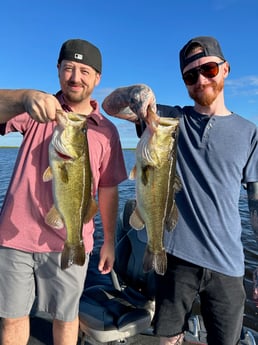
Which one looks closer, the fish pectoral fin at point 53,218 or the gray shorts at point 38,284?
the fish pectoral fin at point 53,218

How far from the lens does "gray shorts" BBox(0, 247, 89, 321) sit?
2.98 m

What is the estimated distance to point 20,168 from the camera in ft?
9.81

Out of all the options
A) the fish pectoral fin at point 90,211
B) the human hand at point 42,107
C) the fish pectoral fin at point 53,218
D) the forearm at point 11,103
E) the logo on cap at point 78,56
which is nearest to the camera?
the human hand at point 42,107

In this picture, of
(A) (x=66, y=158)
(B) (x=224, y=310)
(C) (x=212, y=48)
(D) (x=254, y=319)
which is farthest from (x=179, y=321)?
(D) (x=254, y=319)

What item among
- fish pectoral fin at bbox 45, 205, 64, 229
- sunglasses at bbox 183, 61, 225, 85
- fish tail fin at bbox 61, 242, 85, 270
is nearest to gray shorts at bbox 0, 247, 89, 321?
Answer: fish tail fin at bbox 61, 242, 85, 270

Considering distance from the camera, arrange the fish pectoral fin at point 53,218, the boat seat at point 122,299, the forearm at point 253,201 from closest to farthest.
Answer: the fish pectoral fin at point 53,218, the forearm at point 253,201, the boat seat at point 122,299

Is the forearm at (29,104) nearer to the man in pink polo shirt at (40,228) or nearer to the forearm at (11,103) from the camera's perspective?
the forearm at (11,103)

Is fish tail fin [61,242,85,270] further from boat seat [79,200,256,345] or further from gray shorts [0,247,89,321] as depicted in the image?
boat seat [79,200,256,345]

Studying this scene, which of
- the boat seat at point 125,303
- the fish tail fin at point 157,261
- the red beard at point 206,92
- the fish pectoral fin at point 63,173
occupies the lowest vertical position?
the boat seat at point 125,303

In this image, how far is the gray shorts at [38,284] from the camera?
2.98 m

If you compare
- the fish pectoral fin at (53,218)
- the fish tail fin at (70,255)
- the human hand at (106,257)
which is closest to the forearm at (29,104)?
the fish pectoral fin at (53,218)

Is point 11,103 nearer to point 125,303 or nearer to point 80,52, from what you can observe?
point 80,52

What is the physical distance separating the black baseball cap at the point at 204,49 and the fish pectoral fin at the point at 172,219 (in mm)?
1422

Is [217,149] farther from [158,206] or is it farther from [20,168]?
[20,168]
